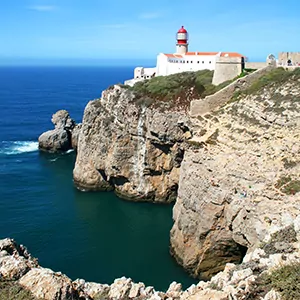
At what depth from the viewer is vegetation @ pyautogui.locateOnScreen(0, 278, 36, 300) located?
11.7 m

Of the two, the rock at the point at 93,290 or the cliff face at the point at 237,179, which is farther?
the cliff face at the point at 237,179

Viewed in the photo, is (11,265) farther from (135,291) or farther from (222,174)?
(222,174)

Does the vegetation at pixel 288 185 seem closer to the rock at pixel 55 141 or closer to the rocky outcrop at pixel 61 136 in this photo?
the rocky outcrop at pixel 61 136

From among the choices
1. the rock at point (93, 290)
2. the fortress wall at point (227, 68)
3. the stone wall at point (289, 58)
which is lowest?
the rock at point (93, 290)

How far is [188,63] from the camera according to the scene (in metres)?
52.8

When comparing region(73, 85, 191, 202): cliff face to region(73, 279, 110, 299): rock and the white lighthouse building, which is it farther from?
region(73, 279, 110, 299): rock

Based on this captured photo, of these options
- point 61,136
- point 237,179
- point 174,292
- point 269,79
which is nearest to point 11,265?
point 174,292

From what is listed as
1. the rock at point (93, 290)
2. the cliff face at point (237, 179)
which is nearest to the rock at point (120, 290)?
the rock at point (93, 290)

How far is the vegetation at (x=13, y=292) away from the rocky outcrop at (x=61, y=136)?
50799 millimetres

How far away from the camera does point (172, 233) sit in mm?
33594

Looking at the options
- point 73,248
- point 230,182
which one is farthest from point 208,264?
point 73,248

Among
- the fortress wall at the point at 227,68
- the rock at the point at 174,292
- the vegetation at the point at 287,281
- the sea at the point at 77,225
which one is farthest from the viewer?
the fortress wall at the point at 227,68

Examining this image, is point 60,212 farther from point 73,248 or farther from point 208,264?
point 208,264

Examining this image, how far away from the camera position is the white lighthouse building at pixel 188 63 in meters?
43.4
